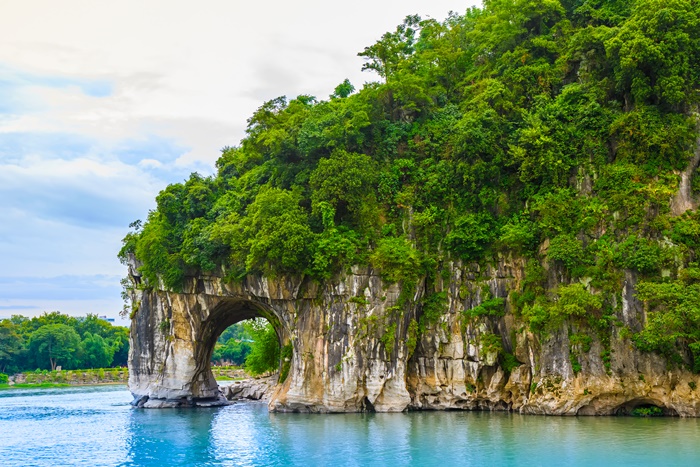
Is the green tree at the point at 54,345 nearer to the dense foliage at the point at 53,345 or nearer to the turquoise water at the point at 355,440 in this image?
the dense foliage at the point at 53,345

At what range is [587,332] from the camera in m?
21.0

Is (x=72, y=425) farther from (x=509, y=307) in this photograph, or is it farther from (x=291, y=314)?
(x=509, y=307)

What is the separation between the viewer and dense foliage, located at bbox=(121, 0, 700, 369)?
21125mm

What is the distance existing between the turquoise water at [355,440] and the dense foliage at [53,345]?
34.1 m

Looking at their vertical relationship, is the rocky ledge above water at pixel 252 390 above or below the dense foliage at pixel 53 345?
below

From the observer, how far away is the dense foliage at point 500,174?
21.1 meters

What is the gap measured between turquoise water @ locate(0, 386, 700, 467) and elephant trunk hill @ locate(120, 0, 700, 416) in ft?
5.79

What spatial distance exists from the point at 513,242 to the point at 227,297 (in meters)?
12.3

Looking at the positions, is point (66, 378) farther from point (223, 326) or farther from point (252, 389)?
point (223, 326)

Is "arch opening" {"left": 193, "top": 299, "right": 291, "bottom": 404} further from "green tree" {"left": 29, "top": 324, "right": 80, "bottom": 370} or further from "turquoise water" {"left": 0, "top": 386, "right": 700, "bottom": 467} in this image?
"green tree" {"left": 29, "top": 324, "right": 80, "bottom": 370}

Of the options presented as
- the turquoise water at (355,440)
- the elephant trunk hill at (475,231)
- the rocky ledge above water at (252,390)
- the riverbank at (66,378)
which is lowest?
the riverbank at (66,378)

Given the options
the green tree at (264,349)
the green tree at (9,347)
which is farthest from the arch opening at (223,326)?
the green tree at (9,347)

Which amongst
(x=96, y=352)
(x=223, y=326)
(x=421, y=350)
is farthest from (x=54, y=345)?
(x=421, y=350)

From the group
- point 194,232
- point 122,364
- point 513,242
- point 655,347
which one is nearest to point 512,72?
point 513,242
